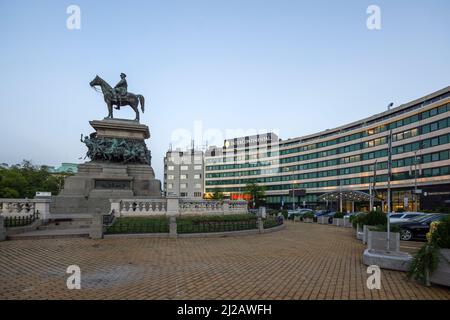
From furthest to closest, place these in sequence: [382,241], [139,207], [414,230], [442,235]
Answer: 1. [139,207]
2. [414,230]
3. [382,241]
4. [442,235]

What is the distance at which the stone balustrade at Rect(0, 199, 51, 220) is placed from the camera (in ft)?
58.7

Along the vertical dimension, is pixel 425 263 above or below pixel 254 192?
above

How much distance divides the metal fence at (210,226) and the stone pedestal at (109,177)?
872 cm

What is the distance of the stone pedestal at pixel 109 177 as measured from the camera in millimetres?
23422

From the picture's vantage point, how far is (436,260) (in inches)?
272

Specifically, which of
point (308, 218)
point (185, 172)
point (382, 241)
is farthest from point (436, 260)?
point (185, 172)

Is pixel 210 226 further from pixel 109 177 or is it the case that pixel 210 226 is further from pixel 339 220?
pixel 339 220

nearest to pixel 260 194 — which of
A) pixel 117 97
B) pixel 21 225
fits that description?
pixel 117 97

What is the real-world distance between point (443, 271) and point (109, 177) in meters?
24.3

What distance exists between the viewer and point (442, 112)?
52875mm

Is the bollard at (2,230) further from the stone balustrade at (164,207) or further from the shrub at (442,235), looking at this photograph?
the shrub at (442,235)

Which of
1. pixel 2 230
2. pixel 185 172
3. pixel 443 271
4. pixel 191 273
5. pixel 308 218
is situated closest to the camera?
pixel 443 271

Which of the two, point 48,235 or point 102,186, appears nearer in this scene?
point 48,235

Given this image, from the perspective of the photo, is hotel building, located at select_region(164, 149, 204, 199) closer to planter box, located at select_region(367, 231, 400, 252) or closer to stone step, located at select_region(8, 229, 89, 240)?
stone step, located at select_region(8, 229, 89, 240)
